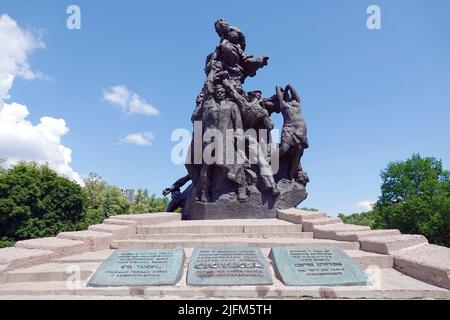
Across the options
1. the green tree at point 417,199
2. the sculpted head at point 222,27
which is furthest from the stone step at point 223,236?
the green tree at point 417,199

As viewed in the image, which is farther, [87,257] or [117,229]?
[117,229]

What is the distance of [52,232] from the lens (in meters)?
21.4

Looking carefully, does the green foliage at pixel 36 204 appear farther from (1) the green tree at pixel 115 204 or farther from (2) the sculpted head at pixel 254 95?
(2) the sculpted head at pixel 254 95

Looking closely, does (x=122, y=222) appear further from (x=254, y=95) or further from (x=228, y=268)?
(x=254, y=95)

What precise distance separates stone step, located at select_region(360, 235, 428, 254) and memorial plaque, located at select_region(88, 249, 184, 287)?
2407 millimetres

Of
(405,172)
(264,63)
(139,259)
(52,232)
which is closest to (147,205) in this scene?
(52,232)

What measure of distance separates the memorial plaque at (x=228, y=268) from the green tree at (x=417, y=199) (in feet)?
51.6

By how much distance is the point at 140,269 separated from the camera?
397 centimetres

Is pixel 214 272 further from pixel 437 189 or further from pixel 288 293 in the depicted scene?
pixel 437 189

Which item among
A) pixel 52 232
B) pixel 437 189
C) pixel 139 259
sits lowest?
pixel 52 232

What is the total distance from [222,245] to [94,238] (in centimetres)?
181

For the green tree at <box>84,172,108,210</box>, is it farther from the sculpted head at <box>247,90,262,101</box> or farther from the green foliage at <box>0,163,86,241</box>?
the sculpted head at <box>247,90,262,101</box>

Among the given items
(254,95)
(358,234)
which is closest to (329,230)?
(358,234)
